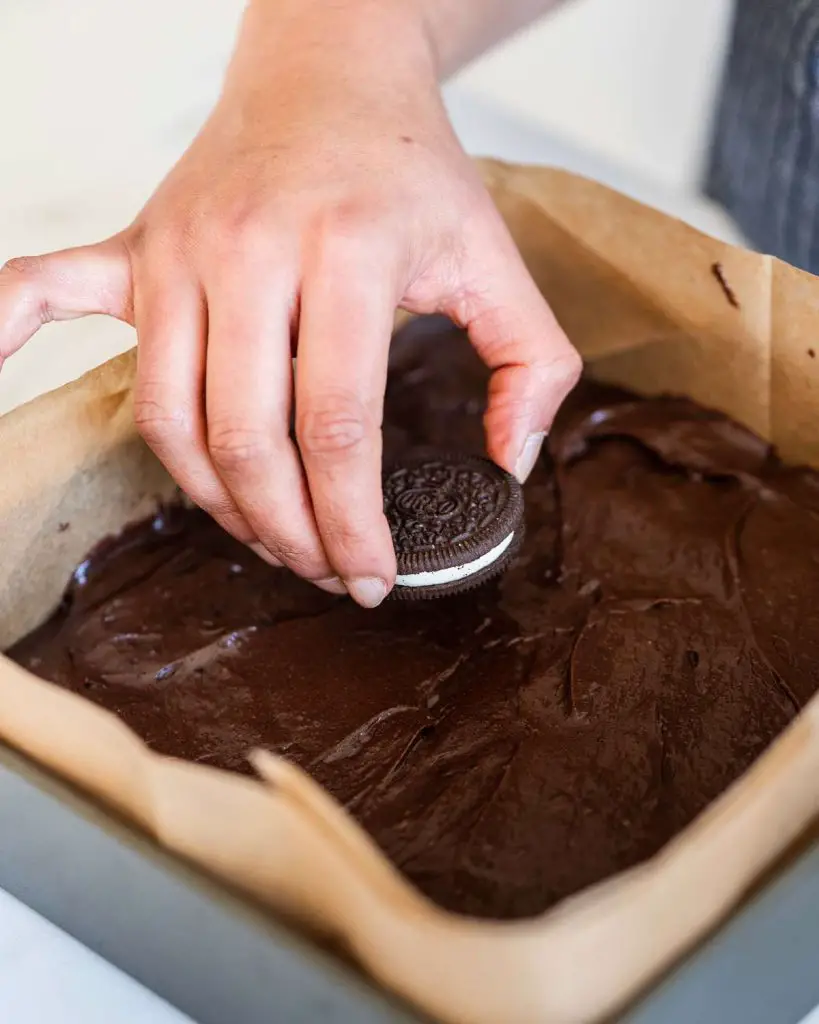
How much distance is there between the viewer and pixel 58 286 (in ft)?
3.39

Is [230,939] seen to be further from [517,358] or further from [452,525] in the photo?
[517,358]

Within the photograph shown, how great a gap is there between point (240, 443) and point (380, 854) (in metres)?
0.39

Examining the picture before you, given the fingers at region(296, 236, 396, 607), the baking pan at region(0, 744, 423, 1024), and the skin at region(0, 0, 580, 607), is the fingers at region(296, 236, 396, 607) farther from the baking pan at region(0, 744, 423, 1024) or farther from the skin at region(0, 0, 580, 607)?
the baking pan at region(0, 744, 423, 1024)

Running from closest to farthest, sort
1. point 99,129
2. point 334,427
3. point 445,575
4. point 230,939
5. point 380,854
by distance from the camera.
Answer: point 380,854 < point 230,939 < point 334,427 < point 445,575 < point 99,129

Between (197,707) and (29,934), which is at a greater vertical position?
(197,707)

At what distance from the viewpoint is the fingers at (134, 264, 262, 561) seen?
0.96 metres

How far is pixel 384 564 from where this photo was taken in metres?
0.94

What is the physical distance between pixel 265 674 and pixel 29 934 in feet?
0.98

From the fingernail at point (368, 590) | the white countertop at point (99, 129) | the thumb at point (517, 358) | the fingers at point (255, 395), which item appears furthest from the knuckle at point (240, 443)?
the white countertop at point (99, 129)

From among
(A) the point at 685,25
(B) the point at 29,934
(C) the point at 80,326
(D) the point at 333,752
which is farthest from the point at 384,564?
(A) the point at 685,25

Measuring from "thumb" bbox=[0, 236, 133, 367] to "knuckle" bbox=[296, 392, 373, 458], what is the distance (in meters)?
0.28

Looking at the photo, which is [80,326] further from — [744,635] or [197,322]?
[744,635]

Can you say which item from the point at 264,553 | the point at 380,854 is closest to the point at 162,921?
the point at 380,854

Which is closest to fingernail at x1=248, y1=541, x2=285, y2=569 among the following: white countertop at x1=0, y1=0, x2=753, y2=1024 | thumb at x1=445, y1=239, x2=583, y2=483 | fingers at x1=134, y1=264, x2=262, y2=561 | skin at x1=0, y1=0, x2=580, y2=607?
skin at x1=0, y1=0, x2=580, y2=607
